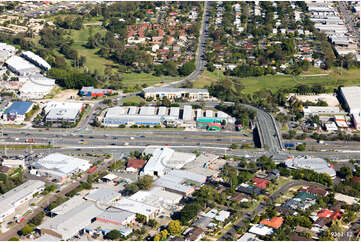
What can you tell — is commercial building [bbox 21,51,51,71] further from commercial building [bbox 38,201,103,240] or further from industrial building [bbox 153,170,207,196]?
commercial building [bbox 38,201,103,240]

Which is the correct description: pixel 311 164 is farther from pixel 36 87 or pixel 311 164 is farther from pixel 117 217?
pixel 36 87

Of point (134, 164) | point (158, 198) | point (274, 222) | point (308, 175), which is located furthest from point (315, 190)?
point (134, 164)

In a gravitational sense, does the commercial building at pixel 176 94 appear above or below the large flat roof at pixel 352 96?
below

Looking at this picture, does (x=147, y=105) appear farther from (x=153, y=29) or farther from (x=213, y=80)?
(x=153, y=29)

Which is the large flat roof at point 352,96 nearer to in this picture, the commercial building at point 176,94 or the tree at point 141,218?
the commercial building at point 176,94

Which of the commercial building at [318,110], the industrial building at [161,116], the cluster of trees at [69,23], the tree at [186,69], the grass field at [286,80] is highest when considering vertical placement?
the cluster of trees at [69,23]

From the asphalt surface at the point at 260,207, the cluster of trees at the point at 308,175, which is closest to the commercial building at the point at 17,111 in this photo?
the cluster of trees at the point at 308,175

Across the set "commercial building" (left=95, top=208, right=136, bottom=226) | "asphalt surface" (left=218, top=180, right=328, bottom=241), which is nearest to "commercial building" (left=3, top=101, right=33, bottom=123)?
"commercial building" (left=95, top=208, right=136, bottom=226)
